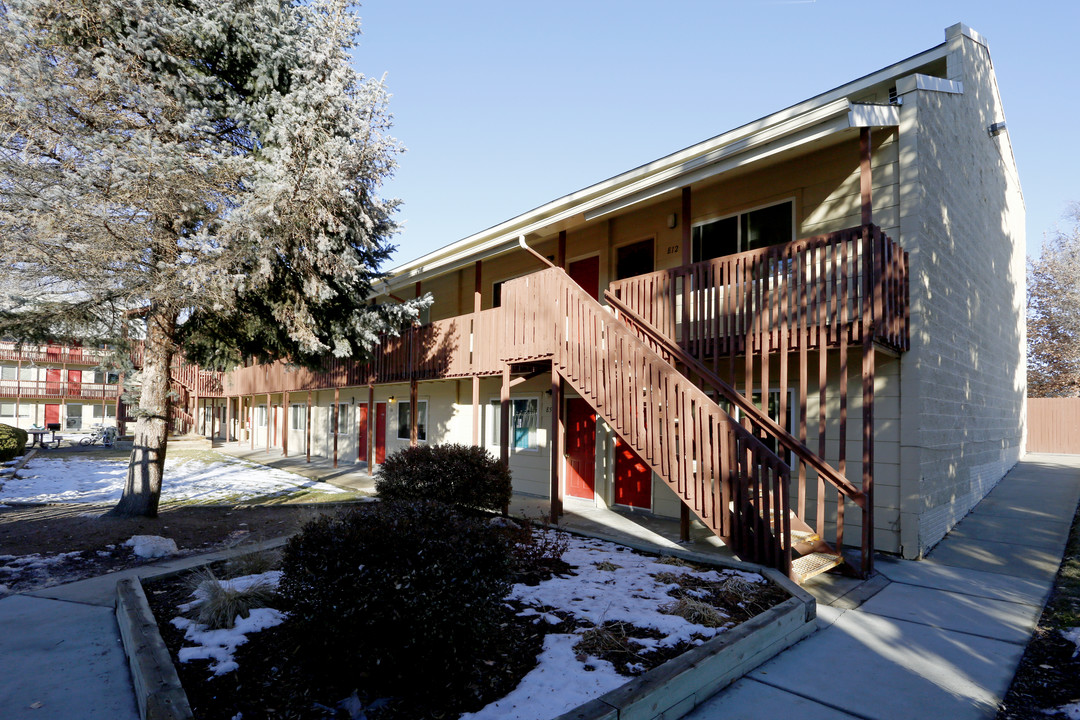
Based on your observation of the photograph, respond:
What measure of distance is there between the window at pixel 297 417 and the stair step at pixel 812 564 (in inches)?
816

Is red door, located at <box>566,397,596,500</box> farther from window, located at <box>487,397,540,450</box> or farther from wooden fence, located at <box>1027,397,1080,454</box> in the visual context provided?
wooden fence, located at <box>1027,397,1080,454</box>

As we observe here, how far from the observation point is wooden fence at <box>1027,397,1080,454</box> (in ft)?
78.2

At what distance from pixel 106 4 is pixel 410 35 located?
5722mm

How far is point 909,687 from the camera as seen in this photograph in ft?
12.8

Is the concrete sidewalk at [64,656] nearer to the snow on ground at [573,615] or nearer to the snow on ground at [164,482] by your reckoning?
the snow on ground at [573,615]

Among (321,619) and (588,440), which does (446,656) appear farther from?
(588,440)

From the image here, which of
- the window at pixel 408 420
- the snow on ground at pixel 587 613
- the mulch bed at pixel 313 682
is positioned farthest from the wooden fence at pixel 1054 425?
the mulch bed at pixel 313 682

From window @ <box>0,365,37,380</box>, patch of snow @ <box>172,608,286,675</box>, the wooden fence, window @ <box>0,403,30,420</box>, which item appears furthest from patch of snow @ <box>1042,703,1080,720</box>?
window @ <box>0,365,37,380</box>

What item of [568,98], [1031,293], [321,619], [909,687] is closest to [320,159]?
[321,619]

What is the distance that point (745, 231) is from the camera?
31.7 feet

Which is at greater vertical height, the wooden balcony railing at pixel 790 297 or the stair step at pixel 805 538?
the wooden balcony railing at pixel 790 297

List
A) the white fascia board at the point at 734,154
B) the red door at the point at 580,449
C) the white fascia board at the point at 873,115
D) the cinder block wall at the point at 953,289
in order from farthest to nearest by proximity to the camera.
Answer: the red door at the point at 580,449
the cinder block wall at the point at 953,289
the white fascia board at the point at 734,154
the white fascia board at the point at 873,115

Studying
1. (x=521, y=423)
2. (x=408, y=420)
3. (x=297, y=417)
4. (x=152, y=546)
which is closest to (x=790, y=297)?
(x=521, y=423)

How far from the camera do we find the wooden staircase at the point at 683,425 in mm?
6031
